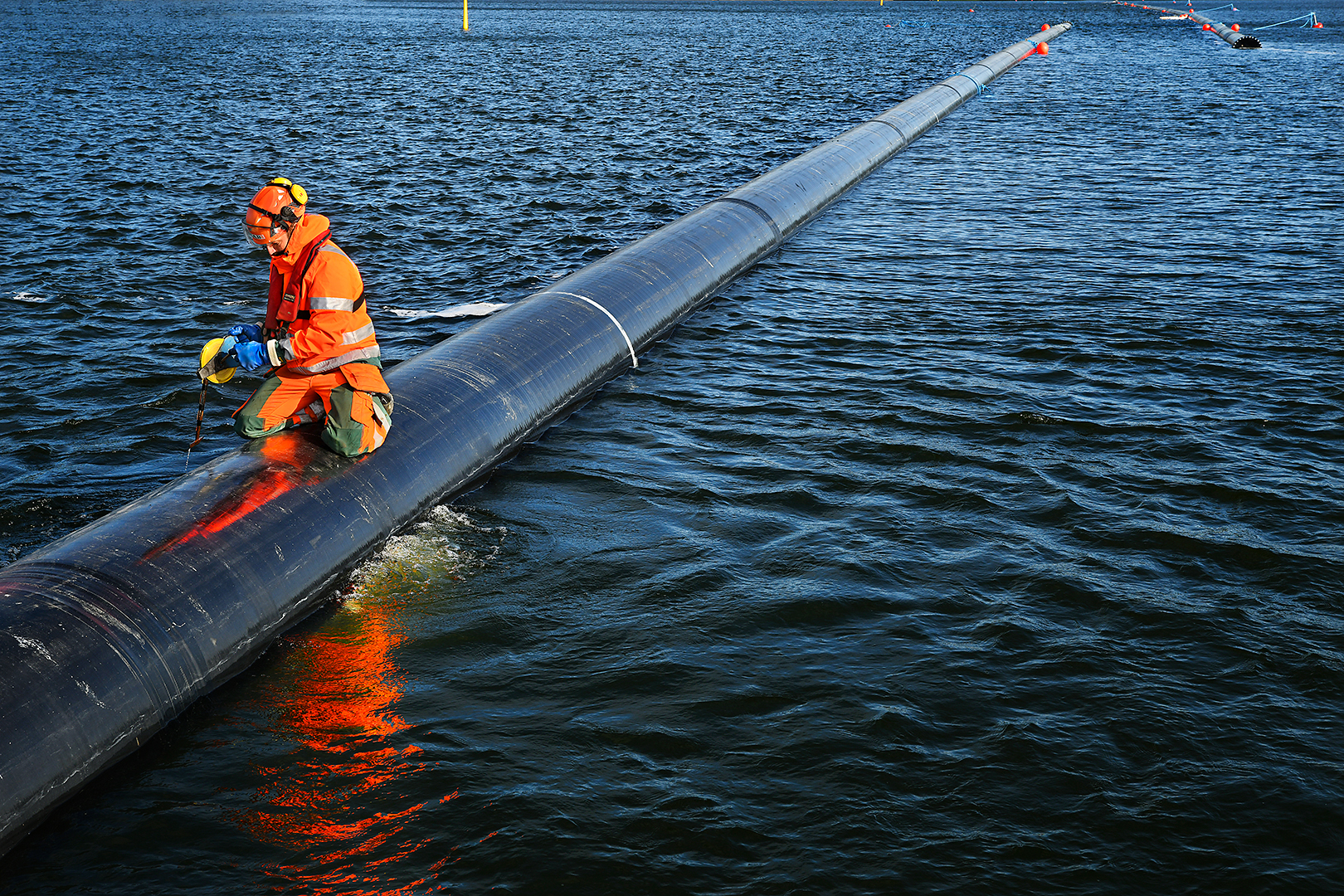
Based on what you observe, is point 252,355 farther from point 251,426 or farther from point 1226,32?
point 1226,32

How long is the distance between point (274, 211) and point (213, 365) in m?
1.27

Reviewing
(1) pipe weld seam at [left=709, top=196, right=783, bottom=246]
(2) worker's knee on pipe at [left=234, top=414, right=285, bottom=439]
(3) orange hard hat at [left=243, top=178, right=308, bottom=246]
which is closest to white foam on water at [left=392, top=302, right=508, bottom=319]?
(1) pipe weld seam at [left=709, top=196, right=783, bottom=246]

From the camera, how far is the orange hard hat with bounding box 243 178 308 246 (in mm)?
6969

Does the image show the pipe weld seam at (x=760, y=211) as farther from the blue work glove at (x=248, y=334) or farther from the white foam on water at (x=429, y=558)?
the blue work glove at (x=248, y=334)

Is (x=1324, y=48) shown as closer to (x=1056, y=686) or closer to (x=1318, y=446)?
(x=1318, y=446)

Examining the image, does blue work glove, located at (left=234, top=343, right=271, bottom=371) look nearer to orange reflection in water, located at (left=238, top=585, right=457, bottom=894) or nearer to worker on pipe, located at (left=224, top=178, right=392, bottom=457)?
worker on pipe, located at (left=224, top=178, right=392, bottom=457)

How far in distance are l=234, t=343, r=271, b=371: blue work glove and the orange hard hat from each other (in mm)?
693

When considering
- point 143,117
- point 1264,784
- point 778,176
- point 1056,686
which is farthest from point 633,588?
point 143,117

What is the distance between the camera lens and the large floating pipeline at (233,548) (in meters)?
5.41

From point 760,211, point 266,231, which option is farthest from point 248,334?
point 760,211

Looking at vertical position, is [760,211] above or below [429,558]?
above

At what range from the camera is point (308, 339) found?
7332 millimetres

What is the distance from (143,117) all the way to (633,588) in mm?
24949

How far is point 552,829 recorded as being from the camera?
5.30m
